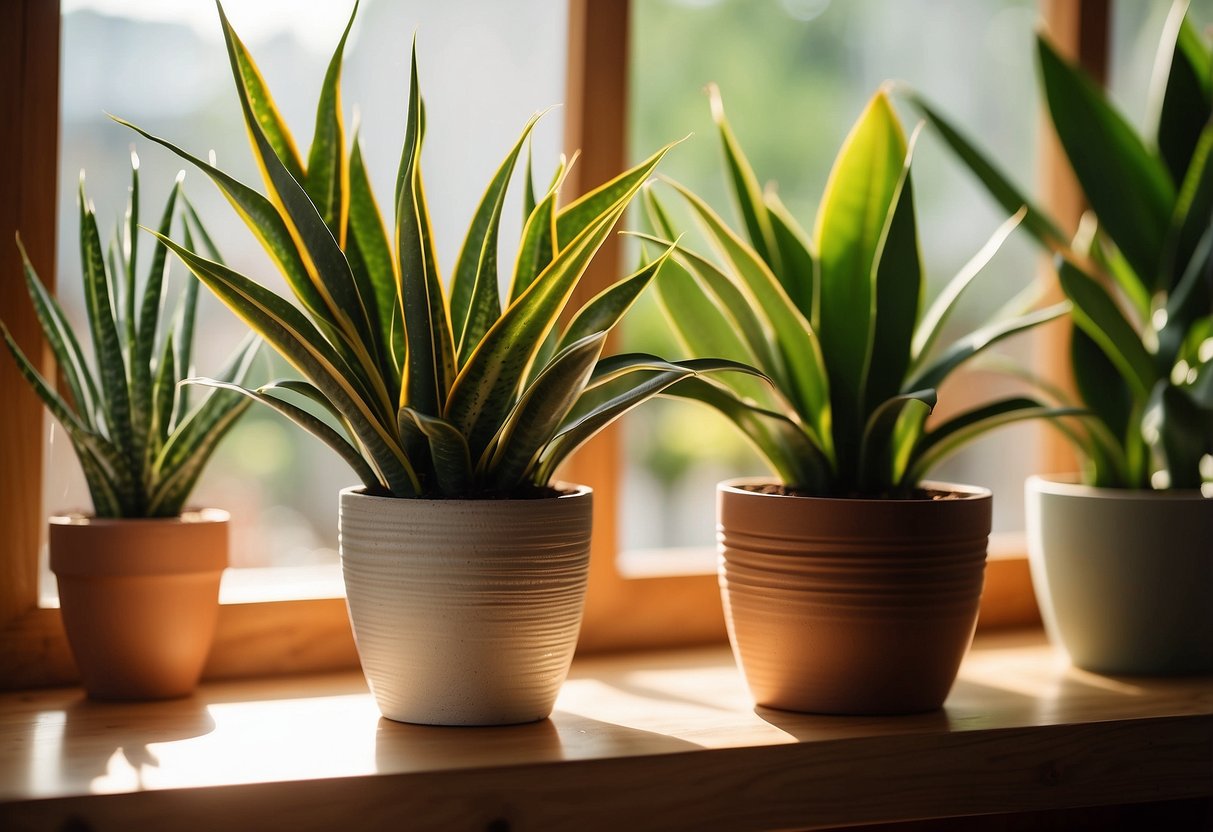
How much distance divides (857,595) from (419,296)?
40 cm

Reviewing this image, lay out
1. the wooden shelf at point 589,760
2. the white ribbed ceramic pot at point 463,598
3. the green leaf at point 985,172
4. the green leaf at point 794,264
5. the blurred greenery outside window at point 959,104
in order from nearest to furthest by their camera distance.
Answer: the wooden shelf at point 589,760 → the white ribbed ceramic pot at point 463,598 → the green leaf at point 794,264 → the green leaf at point 985,172 → the blurred greenery outside window at point 959,104

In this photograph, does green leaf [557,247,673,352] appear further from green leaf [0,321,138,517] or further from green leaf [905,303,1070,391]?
green leaf [0,321,138,517]

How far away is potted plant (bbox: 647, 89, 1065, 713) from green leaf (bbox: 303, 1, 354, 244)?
0.25 m

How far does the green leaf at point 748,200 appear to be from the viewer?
39.3 inches

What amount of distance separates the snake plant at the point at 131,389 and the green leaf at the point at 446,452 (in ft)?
0.65

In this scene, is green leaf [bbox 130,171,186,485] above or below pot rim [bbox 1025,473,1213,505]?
above

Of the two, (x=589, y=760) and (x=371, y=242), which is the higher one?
(x=371, y=242)

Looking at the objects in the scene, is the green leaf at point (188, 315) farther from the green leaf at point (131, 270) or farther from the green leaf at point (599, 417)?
the green leaf at point (599, 417)

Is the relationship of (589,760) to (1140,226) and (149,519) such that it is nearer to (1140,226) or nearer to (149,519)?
(149,519)

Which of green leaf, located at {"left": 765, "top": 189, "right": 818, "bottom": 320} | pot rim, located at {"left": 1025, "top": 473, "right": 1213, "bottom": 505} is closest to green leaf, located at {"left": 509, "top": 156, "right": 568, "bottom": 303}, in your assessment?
green leaf, located at {"left": 765, "top": 189, "right": 818, "bottom": 320}

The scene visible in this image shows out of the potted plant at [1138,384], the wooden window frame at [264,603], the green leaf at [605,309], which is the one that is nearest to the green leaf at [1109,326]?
the potted plant at [1138,384]

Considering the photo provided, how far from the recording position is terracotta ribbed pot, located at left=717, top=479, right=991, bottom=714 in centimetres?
89

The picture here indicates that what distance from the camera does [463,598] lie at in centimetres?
82

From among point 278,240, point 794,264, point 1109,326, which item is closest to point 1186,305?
point 1109,326
